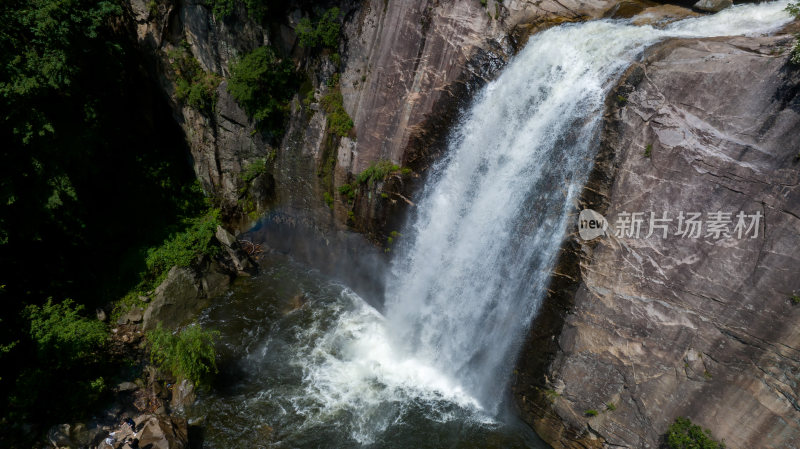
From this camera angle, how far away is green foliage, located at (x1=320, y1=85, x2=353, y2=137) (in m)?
13.4

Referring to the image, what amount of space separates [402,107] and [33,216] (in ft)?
36.0

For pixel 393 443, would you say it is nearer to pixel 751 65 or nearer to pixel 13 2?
pixel 751 65

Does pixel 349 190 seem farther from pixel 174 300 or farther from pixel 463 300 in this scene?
pixel 174 300

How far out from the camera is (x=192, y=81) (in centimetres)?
1485

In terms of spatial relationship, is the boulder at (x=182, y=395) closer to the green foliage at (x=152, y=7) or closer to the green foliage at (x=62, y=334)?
the green foliage at (x=62, y=334)

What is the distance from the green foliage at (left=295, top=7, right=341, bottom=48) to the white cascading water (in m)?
5.06

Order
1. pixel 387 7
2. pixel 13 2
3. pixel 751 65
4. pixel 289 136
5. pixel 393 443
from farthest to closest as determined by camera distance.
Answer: pixel 289 136 → pixel 387 7 → pixel 13 2 → pixel 393 443 → pixel 751 65

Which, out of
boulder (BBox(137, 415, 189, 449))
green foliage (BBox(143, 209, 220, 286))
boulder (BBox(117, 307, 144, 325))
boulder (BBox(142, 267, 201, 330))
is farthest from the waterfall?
boulder (BBox(117, 307, 144, 325))

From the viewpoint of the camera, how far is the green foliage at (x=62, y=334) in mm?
10513

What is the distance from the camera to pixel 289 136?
14.5m

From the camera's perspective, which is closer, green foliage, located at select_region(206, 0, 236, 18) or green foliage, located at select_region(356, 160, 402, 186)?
green foliage, located at select_region(356, 160, 402, 186)

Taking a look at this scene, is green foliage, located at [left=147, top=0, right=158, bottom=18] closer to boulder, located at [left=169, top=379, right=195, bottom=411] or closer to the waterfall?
the waterfall

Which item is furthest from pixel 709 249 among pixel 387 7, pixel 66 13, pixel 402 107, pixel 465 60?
pixel 66 13

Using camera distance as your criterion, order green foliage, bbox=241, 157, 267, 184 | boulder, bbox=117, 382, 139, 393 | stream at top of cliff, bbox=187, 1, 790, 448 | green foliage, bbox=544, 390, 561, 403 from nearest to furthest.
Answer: stream at top of cliff, bbox=187, 1, 790, 448, green foliage, bbox=544, 390, 561, 403, boulder, bbox=117, 382, 139, 393, green foliage, bbox=241, 157, 267, 184
